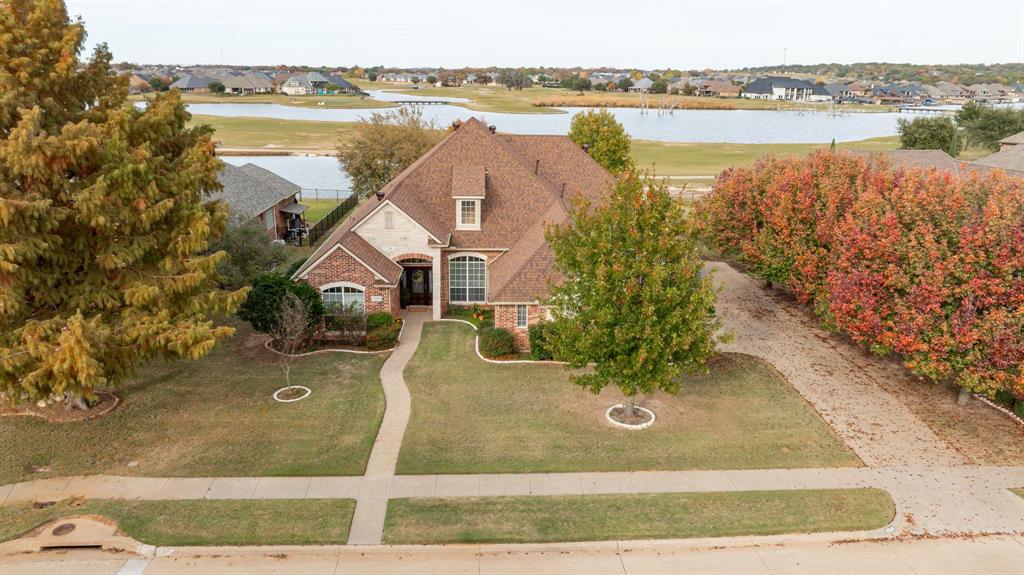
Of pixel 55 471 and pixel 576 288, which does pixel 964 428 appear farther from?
pixel 55 471

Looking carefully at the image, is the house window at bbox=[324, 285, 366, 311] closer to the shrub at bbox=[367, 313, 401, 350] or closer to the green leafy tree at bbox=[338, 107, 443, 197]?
the shrub at bbox=[367, 313, 401, 350]

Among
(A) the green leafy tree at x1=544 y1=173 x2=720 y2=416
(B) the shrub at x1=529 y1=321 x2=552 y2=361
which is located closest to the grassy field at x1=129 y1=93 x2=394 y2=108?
(B) the shrub at x1=529 y1=321 x2=552 y2=361

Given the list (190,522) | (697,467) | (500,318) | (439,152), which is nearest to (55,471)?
(190,522)

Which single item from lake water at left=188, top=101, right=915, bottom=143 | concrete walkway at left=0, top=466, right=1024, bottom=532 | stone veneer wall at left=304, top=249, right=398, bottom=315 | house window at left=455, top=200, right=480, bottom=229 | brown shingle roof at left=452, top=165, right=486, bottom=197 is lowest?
concrete walkway at left=0, top=466, right=1024, bottom=532

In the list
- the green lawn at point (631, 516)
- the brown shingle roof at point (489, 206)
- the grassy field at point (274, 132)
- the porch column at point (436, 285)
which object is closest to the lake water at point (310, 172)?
the grassy field at point (274, 132)

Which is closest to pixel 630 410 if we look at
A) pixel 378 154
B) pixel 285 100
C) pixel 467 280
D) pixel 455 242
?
pixel 467 280

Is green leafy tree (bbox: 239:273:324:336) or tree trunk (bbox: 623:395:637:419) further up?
green leafy tree (bbox: 239:273:324:336)

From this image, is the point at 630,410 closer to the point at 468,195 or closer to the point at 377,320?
the point at 377,320
